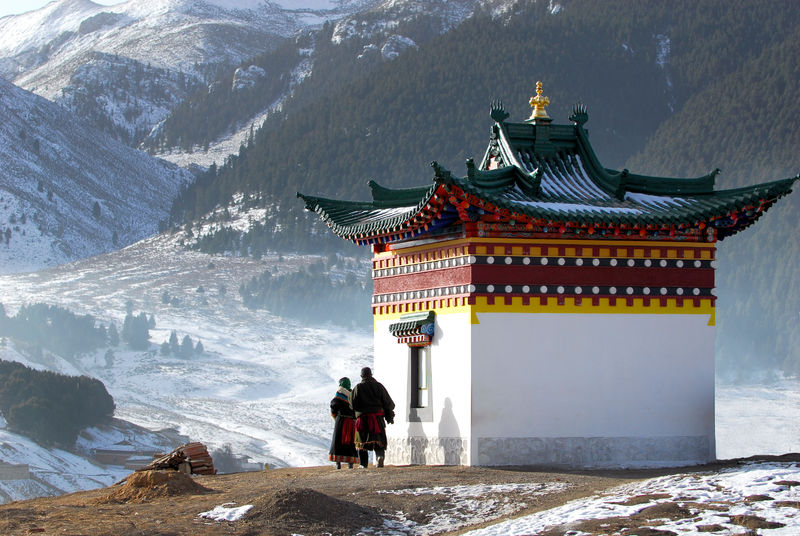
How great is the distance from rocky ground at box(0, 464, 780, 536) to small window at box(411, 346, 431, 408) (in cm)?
237

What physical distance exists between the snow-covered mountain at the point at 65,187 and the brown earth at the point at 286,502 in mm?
91061

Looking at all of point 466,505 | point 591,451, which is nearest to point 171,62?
point 591,451

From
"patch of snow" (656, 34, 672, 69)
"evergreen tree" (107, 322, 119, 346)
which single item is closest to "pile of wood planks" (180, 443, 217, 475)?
"evergreen tree" (107, 322, 119, 346)

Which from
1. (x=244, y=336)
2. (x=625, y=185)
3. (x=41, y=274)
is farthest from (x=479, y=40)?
(x=625, y=185)

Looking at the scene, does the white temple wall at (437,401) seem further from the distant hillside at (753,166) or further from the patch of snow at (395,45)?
the patch of snow at (395,45)

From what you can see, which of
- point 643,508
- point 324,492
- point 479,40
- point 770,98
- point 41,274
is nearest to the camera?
point 643,508

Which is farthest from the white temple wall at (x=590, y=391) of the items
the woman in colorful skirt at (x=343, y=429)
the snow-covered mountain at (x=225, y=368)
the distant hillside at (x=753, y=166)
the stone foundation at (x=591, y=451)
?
the distant hillside at (x=753, y=166)

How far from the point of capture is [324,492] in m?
13.7

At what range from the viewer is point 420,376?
60.1 ft

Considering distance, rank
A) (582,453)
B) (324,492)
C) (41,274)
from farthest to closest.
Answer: (41,274), (582,453), (324,492)

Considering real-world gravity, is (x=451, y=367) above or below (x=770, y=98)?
below

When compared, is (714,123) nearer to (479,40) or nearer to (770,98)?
(770,98)

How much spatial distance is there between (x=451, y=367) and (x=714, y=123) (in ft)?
296

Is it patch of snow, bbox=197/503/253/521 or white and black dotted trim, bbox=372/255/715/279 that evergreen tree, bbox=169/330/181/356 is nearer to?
white and black dotted trim, bbox=372/255/715/279
